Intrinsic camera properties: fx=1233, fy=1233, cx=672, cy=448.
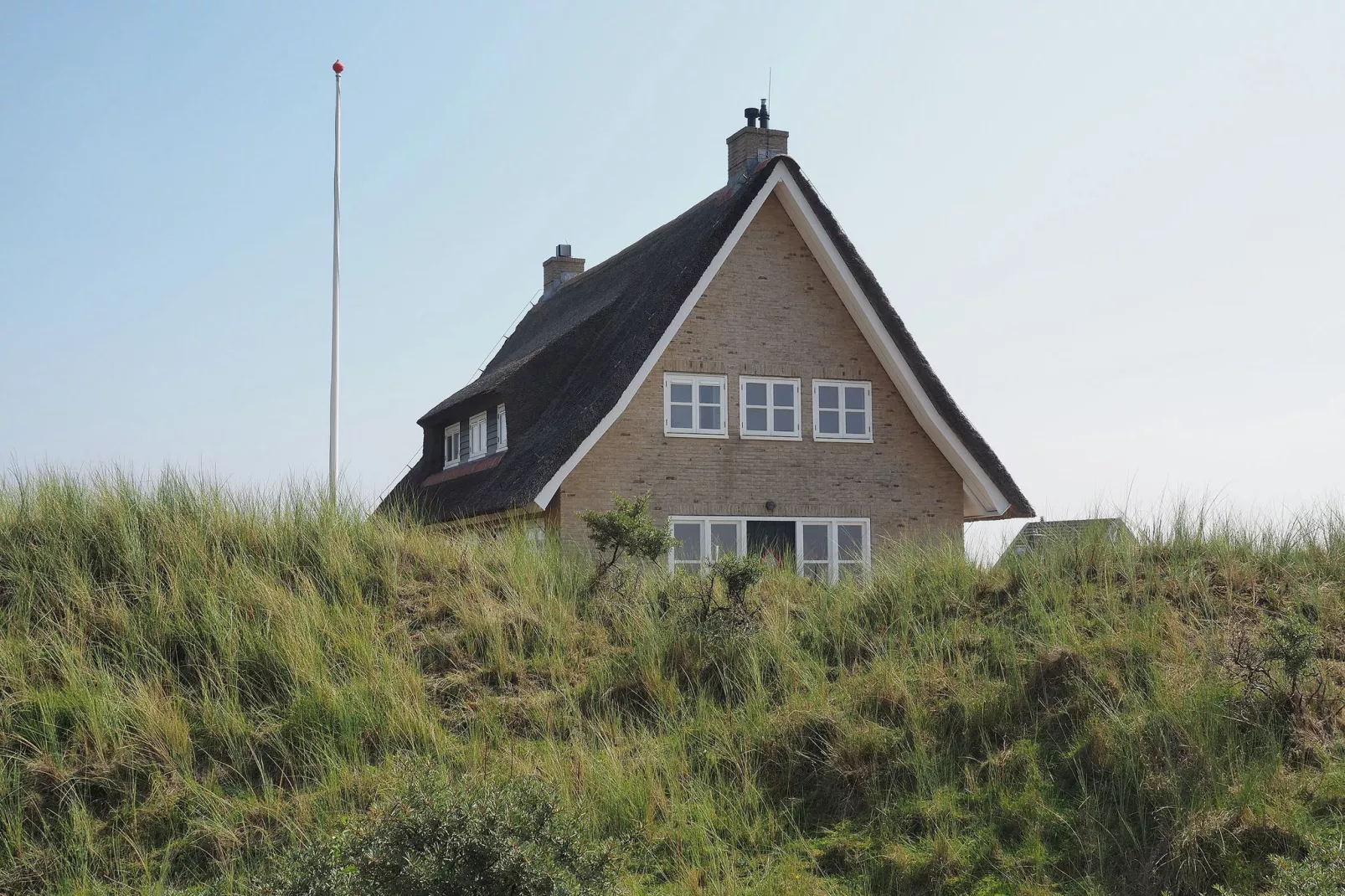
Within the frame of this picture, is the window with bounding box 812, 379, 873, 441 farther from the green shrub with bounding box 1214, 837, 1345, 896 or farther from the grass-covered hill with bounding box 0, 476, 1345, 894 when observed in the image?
the green shrub with bounding box 1214, 837, 1345, 896

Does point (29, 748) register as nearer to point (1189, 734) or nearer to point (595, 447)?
point (1189, 734)

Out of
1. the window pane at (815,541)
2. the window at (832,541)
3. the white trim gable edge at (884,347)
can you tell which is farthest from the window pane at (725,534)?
the white trim gable edge at (884,347)

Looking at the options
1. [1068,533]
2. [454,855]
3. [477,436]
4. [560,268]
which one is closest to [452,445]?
[477,436]

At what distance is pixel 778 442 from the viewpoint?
764 inches

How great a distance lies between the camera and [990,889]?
7125 millimetres

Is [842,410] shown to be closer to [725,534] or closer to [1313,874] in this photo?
[725,534]

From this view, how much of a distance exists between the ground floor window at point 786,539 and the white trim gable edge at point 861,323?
1.97 metres

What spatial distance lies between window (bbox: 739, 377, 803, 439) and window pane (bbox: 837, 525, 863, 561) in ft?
5.43

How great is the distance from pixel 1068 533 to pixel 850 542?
7945mm

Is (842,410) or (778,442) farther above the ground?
(842,410)

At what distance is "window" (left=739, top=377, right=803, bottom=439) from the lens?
63.6ft

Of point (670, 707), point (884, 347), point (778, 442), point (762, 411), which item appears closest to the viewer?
point (670, 707)

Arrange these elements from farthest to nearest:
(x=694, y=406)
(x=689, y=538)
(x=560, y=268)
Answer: (x=560, y=268), (x=694, y=406), (x=689, y=538)

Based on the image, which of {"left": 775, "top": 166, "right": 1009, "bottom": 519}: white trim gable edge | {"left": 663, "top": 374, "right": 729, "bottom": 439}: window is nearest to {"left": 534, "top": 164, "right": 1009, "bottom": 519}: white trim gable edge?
{"left": 775, "top": 166, "right": 1009, "bottom": 519}: white trim gable edge
